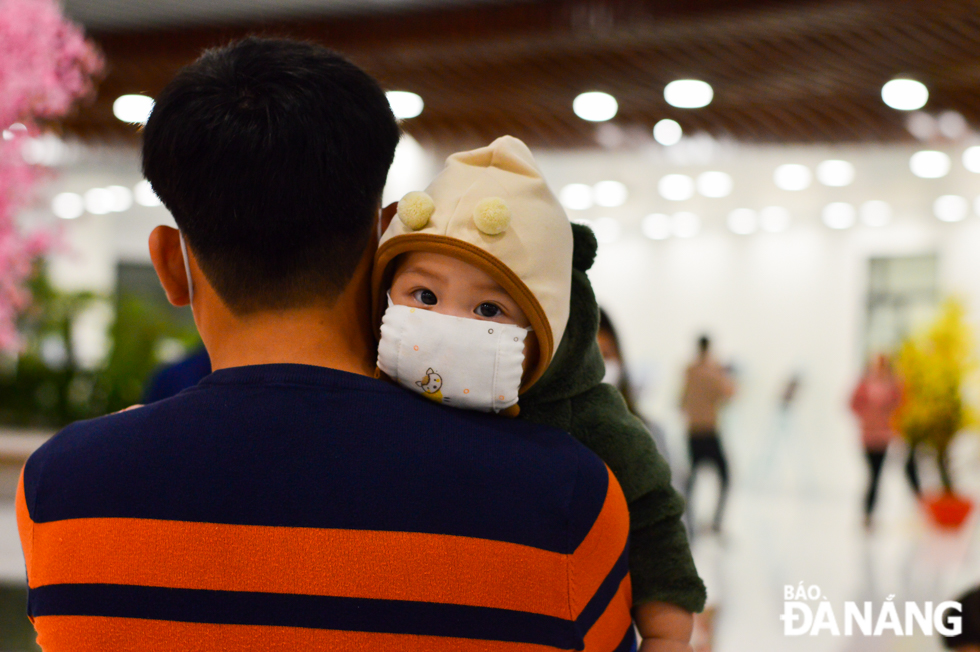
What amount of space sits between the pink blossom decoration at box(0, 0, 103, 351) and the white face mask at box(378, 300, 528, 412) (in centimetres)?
151

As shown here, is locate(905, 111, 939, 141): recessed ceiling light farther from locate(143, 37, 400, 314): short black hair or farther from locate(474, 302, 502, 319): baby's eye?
locate(143, 37, 400, 314): short black hair

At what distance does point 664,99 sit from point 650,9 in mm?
1452

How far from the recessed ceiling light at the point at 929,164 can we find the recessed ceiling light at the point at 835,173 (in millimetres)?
615

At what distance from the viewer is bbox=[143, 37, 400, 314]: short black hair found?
2.61ft

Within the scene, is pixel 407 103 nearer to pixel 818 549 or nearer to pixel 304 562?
pixel 818 549

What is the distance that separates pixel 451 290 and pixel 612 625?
15.9 inches

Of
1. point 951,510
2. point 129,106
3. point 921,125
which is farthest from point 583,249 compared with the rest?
point 951,510

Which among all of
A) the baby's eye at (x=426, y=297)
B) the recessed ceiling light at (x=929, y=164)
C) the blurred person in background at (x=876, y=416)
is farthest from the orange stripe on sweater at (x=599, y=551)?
the recessed ceiling light at (x=929, y=164)

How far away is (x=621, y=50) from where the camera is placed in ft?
18.1

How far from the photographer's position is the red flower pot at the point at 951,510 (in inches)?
306

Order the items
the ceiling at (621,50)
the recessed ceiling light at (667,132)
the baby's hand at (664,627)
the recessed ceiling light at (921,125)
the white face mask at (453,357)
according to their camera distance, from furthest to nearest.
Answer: the recessed ceiling light at (667,132)
the recessed ceiling light at (921,125)
the ceiling at (621,50)
the baby's hand at (664,627)
the white face mask at (453,357)

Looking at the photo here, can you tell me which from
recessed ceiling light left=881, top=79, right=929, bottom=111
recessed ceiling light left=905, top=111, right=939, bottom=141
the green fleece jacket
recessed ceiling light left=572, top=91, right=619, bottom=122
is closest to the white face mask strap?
the green fleece jacket

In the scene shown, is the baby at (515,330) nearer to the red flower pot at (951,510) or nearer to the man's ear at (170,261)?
the man's ear at (170,261)

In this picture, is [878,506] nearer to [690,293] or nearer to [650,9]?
[690,293]
